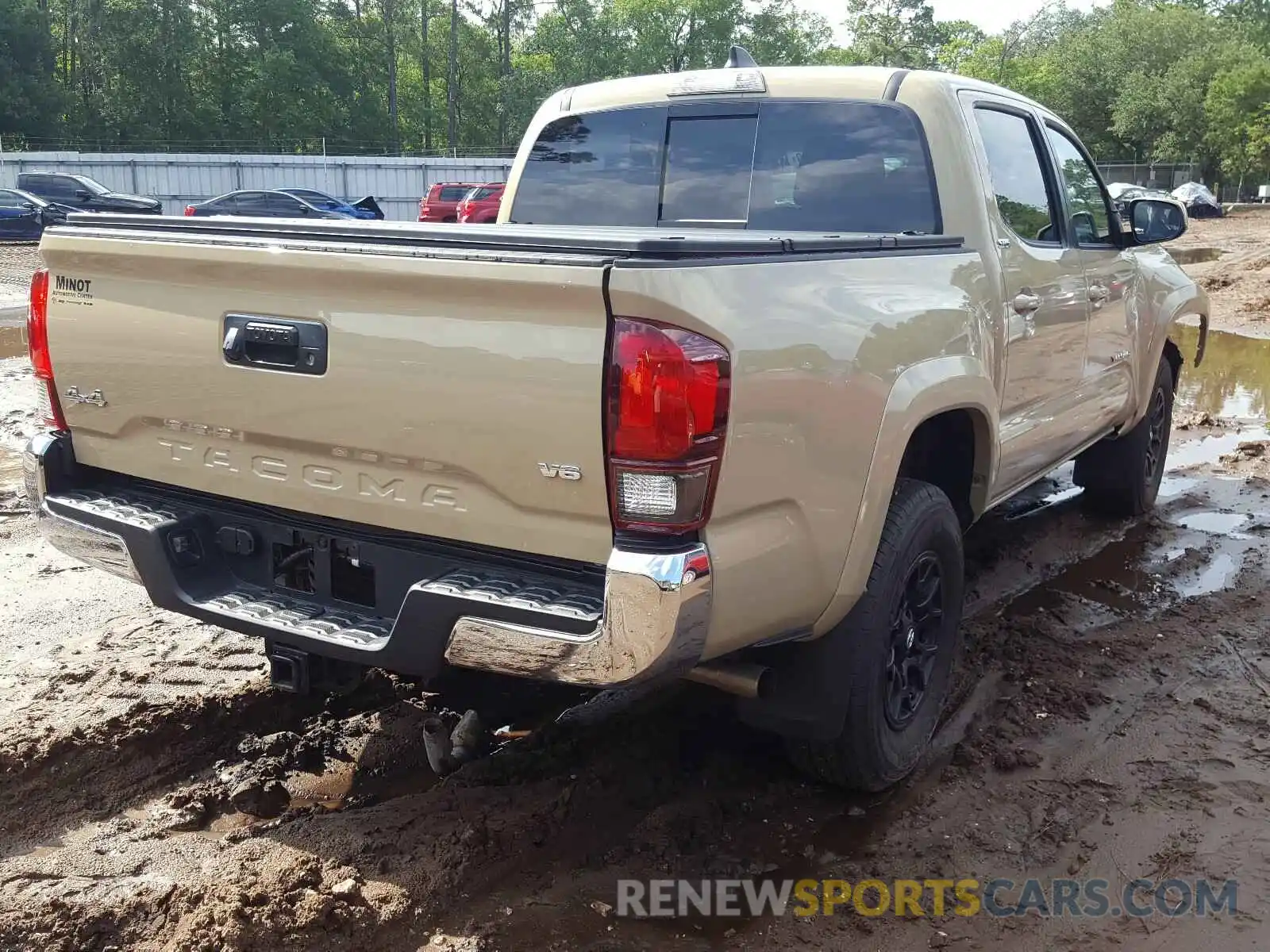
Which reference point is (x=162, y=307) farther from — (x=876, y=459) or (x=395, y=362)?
(x=876, y=459)

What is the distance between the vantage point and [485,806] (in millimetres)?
3172

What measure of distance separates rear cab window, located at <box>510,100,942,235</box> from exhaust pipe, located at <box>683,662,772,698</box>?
5.78 ft

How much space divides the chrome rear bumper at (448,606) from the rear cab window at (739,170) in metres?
1.96

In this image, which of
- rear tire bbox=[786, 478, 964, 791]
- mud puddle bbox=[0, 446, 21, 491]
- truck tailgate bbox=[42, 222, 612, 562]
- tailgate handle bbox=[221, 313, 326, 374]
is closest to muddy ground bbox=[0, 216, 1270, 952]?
rear tire bbox=[786, 478, 964, 791]

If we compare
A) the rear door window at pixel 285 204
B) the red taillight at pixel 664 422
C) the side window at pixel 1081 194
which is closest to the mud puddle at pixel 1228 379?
the side window at pixel 1081 194

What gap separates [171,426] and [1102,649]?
3.57 m

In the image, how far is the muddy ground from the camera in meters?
2.74

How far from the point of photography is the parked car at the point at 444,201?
28500 millimetres

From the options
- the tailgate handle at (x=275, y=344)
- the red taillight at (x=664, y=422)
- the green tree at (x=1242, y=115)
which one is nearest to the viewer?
the red taillight at (x=664, y=422)

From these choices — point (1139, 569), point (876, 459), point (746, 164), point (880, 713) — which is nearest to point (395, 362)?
point (876, 459)

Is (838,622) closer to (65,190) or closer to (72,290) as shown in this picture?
(72,290)

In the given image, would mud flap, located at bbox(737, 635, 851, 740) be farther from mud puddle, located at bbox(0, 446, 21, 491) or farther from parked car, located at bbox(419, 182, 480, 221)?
parked car, located at bbox(419, 182, 480, 221)

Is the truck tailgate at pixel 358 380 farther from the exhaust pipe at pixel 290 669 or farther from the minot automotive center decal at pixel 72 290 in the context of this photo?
the exhaust pipe at pixel 290 669

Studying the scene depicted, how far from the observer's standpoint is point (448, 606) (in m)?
2.56
